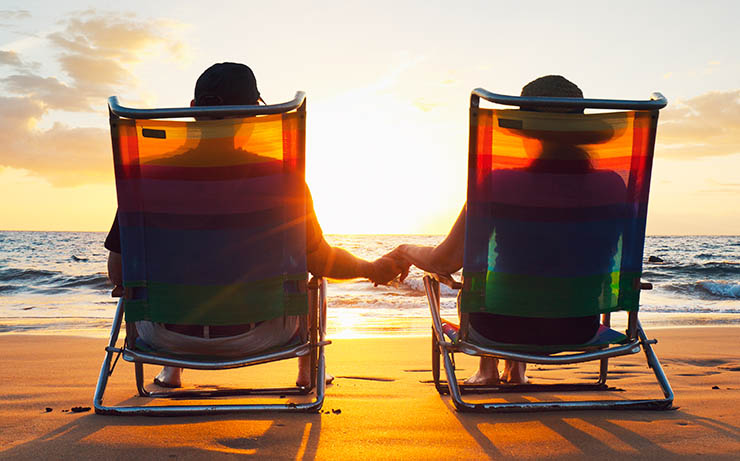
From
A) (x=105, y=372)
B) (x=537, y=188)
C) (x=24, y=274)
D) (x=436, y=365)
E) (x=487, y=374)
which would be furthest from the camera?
(x=24, y=274)

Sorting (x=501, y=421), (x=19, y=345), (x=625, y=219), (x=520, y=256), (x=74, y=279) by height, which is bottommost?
(x=74, y=279)

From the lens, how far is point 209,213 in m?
2.42

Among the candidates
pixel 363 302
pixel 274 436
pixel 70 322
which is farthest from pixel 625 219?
pixel 363 302

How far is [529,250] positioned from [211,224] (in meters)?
1.43

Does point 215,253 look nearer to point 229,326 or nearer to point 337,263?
point 229,326

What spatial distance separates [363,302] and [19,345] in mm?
7190

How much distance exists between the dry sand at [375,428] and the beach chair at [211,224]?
0.15 metres

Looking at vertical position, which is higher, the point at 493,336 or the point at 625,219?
the point at 625,219

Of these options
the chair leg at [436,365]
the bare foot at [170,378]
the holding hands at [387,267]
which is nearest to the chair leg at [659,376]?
the chair leg at [436,365]

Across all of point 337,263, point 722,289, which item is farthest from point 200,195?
point 722,289

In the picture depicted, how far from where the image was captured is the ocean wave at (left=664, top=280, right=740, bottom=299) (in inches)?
621

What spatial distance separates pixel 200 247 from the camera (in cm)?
243

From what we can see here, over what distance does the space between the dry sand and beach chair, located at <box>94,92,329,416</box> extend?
148 millimetres

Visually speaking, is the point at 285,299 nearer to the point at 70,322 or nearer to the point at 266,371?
the point at 266,371
